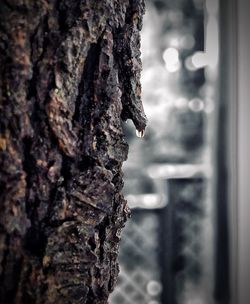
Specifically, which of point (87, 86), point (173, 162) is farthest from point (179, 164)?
point (87, 86)

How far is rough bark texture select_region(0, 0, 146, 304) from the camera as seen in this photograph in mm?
501

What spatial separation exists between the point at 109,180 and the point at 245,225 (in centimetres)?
172

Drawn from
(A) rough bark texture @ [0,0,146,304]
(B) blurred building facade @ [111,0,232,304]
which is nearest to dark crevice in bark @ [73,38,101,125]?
(A) rough bark texture @ [0,0,146,304]

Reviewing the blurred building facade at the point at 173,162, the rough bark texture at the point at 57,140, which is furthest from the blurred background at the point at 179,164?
the rough bark texture at the point at 57,140

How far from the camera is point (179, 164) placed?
207 centimetres

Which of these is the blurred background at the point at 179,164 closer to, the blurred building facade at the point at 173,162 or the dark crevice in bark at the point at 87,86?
the blurred building facade at the point at 173,162

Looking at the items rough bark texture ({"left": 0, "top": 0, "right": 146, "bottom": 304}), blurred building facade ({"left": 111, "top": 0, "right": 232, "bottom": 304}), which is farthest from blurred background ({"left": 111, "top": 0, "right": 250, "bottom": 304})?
rough bark texture ({"left": 0, "top": 0, "right": 146, "bottom": 304})

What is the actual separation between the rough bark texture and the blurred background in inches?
55.1

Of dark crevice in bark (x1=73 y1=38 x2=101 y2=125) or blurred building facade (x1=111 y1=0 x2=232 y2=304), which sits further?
→ blurred building facade (x1=111 y1=0 x2=232 y2=304)

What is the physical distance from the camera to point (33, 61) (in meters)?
0.50

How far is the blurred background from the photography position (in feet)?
6.57

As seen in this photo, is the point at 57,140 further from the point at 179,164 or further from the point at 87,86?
the point at 179,164

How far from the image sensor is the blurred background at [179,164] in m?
2.00

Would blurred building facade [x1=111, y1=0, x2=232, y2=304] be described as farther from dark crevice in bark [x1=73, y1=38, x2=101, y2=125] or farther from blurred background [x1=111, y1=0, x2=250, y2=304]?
dark crevice in bark [x1=73, y1=38, x2=101, y2=125]
